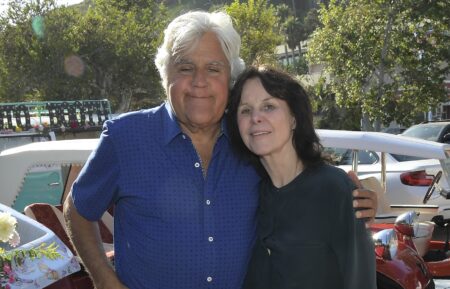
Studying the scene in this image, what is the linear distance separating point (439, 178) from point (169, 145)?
380 centimetres

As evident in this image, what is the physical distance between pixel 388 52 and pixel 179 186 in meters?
14.7

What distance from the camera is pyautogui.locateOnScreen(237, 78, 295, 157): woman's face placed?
220 centimetres

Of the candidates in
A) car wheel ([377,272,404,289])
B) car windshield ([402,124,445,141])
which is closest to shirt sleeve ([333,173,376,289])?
car wheel ([377,272,404,289])

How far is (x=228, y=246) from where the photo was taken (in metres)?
2.22

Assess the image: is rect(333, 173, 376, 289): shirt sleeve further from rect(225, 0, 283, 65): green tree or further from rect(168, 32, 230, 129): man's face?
rect(225, 0, 283, 65): green tree

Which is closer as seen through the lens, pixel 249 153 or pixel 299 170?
pixel 299 170

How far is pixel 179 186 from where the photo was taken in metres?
2.21

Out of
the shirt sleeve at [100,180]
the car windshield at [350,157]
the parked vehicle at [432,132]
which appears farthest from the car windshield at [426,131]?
the shirt sleeve at [100,180]

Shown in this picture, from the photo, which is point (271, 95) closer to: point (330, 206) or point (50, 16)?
point (330, 206)

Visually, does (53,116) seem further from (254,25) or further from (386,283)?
(254,25)

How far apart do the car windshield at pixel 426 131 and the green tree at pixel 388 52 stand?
189 centimetres

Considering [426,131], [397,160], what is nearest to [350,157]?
[397,160]

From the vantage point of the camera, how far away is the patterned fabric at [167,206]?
7.14 feet

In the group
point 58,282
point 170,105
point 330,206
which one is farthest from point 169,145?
point 58,282
